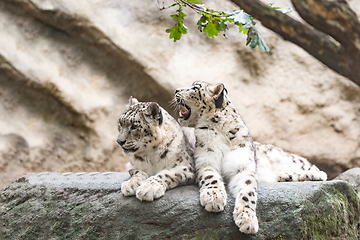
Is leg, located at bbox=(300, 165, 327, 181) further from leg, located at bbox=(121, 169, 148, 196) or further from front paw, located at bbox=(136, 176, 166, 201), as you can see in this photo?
leg, located at bbox=(121, 169, 148, 196)

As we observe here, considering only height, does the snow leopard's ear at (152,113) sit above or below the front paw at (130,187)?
above

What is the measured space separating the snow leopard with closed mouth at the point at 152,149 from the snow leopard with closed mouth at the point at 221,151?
7.4 inches

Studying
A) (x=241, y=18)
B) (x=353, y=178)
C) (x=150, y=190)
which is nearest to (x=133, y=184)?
(x=150, y=190)

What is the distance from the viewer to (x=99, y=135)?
8.25 m

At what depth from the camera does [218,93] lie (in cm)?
448

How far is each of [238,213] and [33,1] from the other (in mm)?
6576

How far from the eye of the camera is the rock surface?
3.65 meters

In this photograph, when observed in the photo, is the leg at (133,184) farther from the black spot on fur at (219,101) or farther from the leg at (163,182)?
the black spot on fur at (219,101)

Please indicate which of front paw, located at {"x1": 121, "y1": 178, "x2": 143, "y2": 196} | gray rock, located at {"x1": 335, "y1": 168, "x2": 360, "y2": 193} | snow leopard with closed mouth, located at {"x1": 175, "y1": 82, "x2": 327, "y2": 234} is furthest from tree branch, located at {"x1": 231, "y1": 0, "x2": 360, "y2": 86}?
gray rock, located at {"x1": 335, "y1": 168, "x2": 360, "y2": 193}

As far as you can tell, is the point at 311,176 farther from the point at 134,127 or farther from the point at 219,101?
the point at 134,127

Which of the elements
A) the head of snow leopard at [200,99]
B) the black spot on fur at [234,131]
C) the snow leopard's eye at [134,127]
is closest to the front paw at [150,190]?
the snow leopard's eye at [134,127]

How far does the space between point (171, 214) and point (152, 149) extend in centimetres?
88

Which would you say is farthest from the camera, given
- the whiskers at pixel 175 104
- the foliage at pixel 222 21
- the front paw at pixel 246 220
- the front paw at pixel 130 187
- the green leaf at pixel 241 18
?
the whiskers at pixel 175 104

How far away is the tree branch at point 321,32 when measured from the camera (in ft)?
7.72
